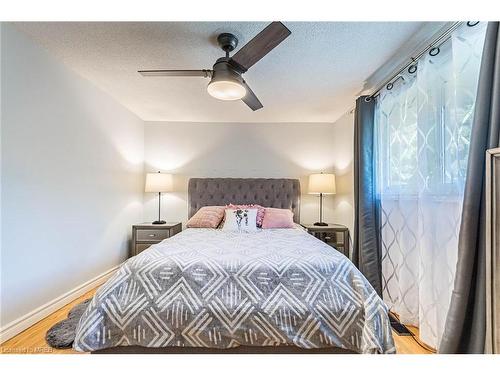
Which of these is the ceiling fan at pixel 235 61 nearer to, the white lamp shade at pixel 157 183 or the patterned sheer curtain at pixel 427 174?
the patterned sheer curtain at pixel 427 174

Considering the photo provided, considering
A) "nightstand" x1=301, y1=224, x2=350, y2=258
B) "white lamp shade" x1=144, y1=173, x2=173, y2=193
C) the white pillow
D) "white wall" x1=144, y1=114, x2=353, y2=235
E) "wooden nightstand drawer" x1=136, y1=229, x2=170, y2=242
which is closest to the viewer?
the white pillow

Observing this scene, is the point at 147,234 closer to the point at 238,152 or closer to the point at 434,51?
the point at 238,152

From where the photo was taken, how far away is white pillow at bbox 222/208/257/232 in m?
2.90

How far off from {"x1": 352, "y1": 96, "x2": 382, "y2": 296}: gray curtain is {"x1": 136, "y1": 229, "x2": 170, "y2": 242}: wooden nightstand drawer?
2.55 m

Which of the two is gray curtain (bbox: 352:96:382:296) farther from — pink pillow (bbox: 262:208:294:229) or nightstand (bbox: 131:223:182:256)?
nightstand (bbox: 131:223:182:256)

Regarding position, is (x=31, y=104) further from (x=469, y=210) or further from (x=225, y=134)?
(x=469, y=210)

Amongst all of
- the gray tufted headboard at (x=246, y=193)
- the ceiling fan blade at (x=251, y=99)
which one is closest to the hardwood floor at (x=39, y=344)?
the gray tufted headboard at (x=246, y=193)

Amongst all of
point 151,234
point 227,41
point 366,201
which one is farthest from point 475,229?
point 151,234

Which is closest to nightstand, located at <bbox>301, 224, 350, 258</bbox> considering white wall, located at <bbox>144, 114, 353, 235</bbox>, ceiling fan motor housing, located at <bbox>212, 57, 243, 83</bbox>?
white wall, located at <bbox>144, 114, 353, 235</bbox>

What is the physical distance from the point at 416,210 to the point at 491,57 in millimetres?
1205

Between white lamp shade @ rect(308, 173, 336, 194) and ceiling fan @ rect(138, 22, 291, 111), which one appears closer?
ceiling fan @ rect(138, 22, 291, 111)

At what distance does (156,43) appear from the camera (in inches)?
74.2

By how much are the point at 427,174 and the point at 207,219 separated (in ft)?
7.83

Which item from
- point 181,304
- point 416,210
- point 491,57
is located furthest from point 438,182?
point 181,304
